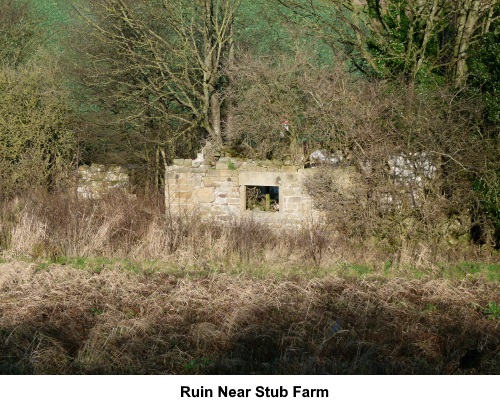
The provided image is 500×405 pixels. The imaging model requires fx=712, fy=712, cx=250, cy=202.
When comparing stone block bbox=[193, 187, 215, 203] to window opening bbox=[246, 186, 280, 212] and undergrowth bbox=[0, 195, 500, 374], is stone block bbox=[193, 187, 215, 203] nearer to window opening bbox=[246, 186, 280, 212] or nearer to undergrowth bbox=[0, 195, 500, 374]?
window opening bbox=[246, 186, 280, 212]

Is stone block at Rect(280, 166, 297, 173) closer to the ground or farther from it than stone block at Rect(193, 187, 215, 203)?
farther from it

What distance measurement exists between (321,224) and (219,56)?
283 inches

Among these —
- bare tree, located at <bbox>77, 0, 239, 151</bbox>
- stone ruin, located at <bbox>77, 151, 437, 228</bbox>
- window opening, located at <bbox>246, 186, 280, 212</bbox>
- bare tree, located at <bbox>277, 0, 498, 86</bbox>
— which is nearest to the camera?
stone ruin, located at <bbox>77, 151, 437, 228</bbox>

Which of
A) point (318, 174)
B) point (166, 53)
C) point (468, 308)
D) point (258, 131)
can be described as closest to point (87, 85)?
point (166, 53)

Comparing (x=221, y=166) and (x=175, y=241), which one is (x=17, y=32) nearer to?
(x=221, y=166)

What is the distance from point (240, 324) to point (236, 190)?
800cm

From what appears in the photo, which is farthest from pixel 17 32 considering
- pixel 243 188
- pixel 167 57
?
pixel 243 188

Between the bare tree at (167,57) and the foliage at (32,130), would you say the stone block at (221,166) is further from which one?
the foliage at (32,130)

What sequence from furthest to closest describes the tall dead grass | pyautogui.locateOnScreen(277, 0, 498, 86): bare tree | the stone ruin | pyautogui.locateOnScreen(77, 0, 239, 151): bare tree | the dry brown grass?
pyautogui.locateOnScreen(77, 0, 239, 151): bare tree < pyautogui.locateOnScreen(277, 0, 498, 86): bare tree < the stone ruin < the tall dead grass < the dry brown grass

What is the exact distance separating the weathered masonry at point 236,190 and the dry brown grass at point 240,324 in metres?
5.65

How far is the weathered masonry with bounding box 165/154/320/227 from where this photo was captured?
14.7 m

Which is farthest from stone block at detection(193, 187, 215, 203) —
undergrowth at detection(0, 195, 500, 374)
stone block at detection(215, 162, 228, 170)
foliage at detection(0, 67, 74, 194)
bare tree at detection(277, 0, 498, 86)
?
foliage at detection(0, 67, 74, 194)

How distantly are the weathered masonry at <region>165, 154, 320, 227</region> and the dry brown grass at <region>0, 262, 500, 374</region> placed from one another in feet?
18.5

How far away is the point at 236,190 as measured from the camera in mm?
15016
